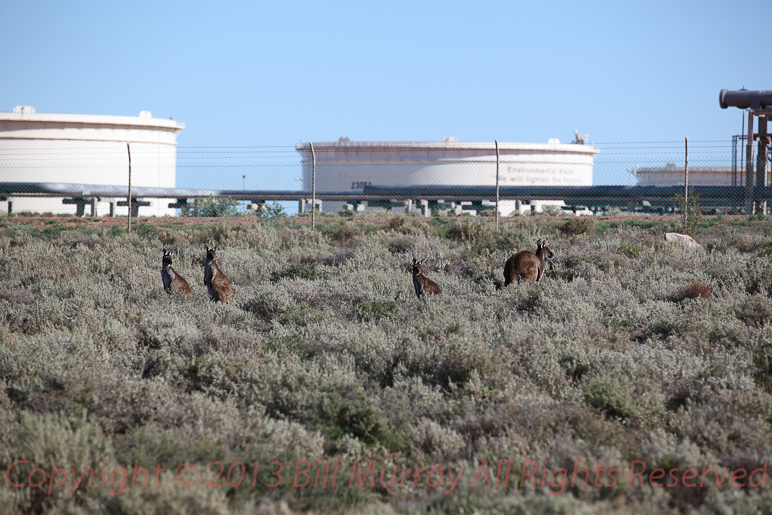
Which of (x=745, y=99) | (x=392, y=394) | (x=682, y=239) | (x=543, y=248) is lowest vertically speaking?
(x=392, y=394)

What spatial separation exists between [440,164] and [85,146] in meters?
30.5

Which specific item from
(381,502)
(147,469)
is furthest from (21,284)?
(381,502)

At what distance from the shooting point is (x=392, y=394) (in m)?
6.12

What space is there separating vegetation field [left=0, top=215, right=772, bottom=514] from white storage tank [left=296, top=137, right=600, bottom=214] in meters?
53.4

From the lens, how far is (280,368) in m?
6.57

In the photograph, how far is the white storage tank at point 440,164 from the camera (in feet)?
213

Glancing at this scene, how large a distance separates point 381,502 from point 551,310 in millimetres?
4742

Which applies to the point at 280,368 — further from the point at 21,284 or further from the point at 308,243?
the point at 308,243

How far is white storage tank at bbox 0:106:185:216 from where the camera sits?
171ft

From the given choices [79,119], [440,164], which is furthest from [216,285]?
[440,164]

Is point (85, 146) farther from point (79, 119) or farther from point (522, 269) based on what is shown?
point (522, 269)

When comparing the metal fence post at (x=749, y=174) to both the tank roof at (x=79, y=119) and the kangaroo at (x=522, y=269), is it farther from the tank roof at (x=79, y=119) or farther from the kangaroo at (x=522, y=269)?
the tank roof at (x=79, y=119)

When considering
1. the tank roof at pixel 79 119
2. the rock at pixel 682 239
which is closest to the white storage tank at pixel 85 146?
the tank roof at pixel 79 119

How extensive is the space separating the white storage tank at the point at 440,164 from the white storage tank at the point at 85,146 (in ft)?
48.4
